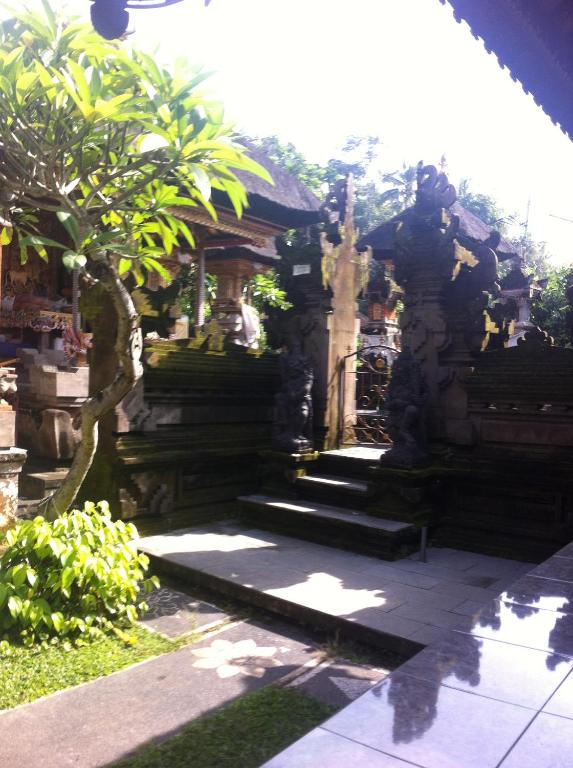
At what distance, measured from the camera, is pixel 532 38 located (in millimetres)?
3785

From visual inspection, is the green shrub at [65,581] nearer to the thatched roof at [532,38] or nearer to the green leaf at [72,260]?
the green leaf at [72,260]

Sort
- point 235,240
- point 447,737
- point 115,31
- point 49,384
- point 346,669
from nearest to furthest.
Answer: point 447,737 → point 115,31 → point 346,669 → point 49,384 → point 235,240

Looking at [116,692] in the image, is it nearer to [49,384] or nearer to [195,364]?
[195,364]

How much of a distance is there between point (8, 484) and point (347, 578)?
3154 millimetres

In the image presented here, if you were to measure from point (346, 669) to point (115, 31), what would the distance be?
387 centimetres

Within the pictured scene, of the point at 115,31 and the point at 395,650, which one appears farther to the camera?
the point at 395,650

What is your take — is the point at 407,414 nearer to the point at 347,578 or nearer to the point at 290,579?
the point at 347,578

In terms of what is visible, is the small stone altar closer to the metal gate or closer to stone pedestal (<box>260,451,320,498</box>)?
stone pedestal (<box>260,451,320,498</box>)

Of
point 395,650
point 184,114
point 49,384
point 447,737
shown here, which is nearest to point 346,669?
point 395,650

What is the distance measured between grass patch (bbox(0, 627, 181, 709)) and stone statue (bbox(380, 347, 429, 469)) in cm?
331

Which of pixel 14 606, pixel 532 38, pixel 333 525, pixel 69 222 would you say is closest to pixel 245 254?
pixel 333 525

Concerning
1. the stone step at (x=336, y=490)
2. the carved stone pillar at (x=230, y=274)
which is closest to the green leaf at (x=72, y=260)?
the stone step at (x=336, y=490)

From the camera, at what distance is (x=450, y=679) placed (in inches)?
98.0

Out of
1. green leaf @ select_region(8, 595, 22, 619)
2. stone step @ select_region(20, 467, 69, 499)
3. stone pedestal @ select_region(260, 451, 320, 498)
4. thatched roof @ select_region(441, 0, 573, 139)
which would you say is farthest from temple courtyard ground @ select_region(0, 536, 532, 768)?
thatched roof @ select_region(441, 0, 573, 139)
